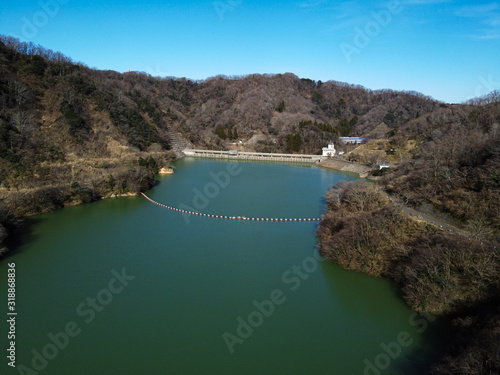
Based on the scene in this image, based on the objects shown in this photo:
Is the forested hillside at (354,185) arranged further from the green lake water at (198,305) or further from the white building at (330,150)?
the white building at (330,150)

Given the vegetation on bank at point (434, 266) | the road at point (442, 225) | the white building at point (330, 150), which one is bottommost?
the vegetation on bank at point (434, 266)

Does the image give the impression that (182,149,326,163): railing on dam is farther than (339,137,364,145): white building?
No

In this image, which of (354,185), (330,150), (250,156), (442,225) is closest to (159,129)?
(250,156)

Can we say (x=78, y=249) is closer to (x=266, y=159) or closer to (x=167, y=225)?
(x=167, y=225)

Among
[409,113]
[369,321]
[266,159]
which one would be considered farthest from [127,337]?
[409,113]

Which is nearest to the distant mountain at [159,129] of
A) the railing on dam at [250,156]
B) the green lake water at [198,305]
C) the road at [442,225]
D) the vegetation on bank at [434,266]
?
the road at [442,225]

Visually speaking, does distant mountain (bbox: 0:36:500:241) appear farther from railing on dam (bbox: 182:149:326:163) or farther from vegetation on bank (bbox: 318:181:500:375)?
vegetation on bank (bbox: 318:181:500:375)

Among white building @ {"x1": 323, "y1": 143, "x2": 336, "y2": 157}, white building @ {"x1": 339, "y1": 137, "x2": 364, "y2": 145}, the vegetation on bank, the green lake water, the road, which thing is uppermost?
white building @ {"x1": 339, "y1": 137, "x2": 364, "y2": 145}

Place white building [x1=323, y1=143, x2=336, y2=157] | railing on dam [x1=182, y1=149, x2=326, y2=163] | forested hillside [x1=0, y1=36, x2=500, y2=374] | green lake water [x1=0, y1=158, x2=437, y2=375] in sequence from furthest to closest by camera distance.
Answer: railing on dam [x1=182, y1=149, x2=326, y2=163] → white building [x1=323, y1=143, x2=336, y2=157] → forested hillside [x1=0, y1=36, x2=500, y2=374] → green lake water [x1=0, y1=158, x2=437, y2=375]

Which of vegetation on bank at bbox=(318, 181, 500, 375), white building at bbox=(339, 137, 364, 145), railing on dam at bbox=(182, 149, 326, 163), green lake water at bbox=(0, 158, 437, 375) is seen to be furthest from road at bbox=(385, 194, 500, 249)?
white building at bbox=(339, 137, 364, 145)
